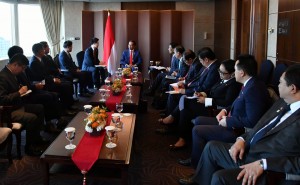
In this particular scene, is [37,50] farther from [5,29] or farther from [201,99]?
[5,29]

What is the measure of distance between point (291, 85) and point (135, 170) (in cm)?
191

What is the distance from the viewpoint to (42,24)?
29.6 feet

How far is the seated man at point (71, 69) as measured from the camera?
6.97 meters

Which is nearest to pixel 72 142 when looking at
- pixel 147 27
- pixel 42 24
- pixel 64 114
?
pixel 64 114

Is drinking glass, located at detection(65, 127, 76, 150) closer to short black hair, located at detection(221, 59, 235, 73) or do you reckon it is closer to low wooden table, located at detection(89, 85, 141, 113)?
low wooden table, located at detection(89, 85, 141, 113)

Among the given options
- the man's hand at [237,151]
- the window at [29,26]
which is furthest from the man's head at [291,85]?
the window at [29,26]

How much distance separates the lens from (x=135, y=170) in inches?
137

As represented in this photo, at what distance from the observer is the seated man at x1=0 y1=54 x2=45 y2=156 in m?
3.69

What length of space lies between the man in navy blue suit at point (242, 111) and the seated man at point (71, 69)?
14.6 ft

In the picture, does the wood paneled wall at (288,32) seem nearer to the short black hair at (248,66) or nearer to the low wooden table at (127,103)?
the short black hair at (248,66)

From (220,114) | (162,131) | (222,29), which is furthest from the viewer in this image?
(222,29)

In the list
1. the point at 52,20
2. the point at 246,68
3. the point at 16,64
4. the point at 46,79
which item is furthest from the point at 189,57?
the point at 52,20

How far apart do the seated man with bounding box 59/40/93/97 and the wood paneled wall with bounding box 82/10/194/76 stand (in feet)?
5.43

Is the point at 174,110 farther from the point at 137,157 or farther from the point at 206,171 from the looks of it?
the point at 206,171
